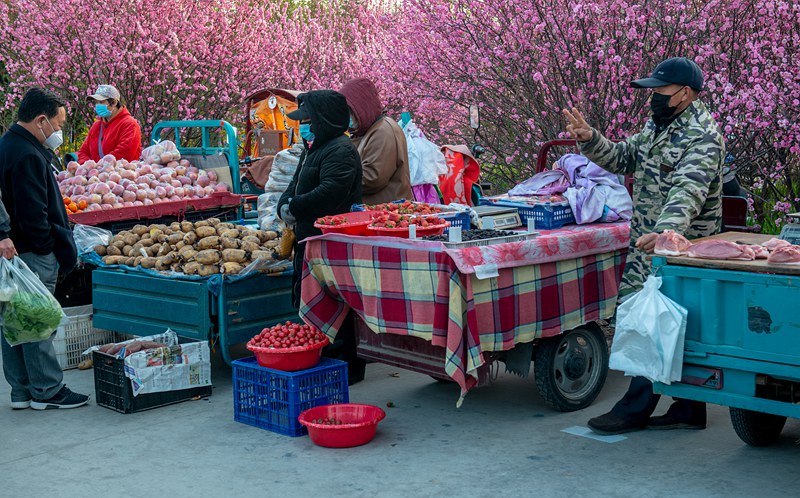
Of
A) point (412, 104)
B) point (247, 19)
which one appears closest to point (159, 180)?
point (412, 104)

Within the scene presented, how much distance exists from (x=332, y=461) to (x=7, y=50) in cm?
1427

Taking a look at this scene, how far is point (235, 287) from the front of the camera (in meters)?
6.91

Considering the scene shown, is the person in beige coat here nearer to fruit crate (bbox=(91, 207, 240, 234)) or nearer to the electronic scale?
the electronic scale

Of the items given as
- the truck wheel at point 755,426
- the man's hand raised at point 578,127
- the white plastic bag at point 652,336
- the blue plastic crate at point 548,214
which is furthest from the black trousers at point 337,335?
the truck wheel at point 755,426

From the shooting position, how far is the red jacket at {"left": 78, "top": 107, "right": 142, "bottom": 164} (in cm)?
1030

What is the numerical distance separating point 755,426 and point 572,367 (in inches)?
51.4

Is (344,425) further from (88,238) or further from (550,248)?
(88,238)

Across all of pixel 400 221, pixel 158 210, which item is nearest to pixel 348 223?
pixel 400 221

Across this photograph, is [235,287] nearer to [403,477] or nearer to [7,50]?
[403,477]

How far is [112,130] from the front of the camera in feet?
34.2

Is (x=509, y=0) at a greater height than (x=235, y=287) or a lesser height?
greater

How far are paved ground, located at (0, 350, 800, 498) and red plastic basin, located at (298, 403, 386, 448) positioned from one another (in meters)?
0.07

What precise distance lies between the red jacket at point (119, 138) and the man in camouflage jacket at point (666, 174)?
6.01 m

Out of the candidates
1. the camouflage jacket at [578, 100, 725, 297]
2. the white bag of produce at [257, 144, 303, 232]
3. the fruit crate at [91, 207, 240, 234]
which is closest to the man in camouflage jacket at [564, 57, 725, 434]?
the camouflage jacket at [578, 100, 725, 297]
